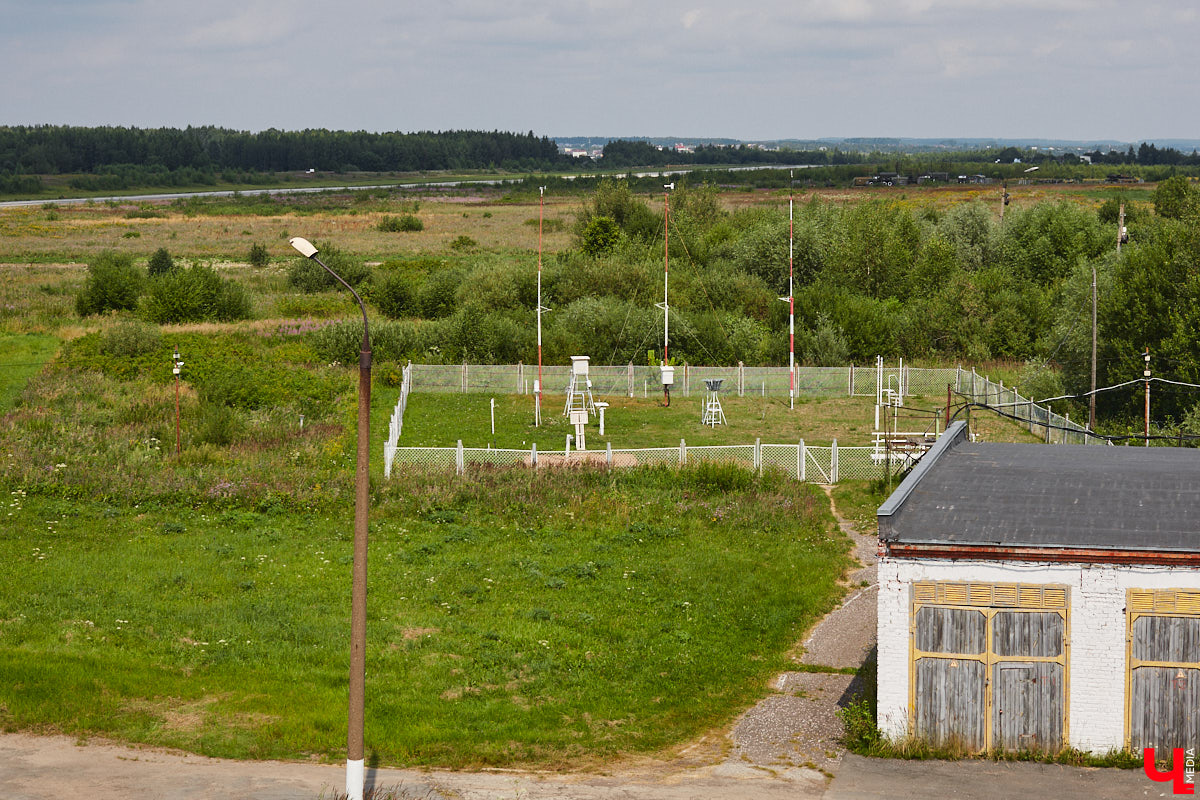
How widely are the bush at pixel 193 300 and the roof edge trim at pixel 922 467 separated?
4017 centimetres

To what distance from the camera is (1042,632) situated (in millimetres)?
15828

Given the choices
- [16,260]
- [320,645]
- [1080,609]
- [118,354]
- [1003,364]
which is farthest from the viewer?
[16,260]

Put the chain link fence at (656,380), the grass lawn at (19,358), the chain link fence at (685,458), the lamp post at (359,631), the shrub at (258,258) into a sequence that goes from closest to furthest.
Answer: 1. the lamp post at (359,631)
2. the chain link fence at (685,458)
3. the grass lawn at (19,358)
4. the chain link fence at (656,380)
5. the shrub at (258,258)

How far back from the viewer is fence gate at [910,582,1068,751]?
51.8 feet

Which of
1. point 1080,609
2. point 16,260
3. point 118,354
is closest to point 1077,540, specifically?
point 1080,609

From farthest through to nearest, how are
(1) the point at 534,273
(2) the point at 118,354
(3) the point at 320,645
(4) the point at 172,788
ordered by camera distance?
(1) the point at 534,273 → (2) the point at 118,354 → (3) the point at 320,645 → (4) the point at 172,788

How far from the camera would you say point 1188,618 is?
1545 centimetres

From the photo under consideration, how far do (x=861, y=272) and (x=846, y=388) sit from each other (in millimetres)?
18845

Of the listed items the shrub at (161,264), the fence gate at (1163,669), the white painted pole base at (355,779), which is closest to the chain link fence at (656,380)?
the shrub at (161,264)

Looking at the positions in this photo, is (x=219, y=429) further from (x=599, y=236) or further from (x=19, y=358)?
(x=599, y=236)

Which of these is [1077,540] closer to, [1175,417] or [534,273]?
[1175,417]

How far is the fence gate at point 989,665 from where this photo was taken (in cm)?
1578

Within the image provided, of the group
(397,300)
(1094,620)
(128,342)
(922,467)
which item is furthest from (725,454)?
(397,300)

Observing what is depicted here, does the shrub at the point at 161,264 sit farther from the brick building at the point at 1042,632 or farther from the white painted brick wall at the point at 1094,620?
the white painted brick wall at the point at 1094,620
